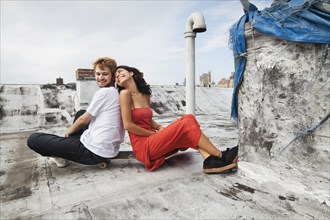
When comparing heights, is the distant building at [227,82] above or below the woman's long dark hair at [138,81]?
above

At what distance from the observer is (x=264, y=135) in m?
1.75

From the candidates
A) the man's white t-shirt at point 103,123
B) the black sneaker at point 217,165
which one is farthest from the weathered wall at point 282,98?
the man's white t-shirt at point 103,123

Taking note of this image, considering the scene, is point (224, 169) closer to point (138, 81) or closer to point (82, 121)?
point (138, 81)

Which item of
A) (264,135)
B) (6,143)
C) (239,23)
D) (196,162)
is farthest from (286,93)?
(6,143)

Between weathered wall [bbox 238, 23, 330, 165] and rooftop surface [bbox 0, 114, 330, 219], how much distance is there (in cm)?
13

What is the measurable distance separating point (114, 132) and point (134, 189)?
1.96 feet

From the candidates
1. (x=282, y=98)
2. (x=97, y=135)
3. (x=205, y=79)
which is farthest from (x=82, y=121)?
(x=205, y=79)

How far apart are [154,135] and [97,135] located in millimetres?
544

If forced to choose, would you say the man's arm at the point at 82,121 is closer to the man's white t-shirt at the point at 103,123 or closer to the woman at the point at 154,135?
the man's white t-shirt at the point at 103,123

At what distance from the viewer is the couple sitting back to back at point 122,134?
6.44 ft

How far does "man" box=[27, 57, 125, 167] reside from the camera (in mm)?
2033

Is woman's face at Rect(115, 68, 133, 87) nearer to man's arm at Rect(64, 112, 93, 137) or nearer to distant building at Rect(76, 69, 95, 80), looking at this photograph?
man's arm at Rect(64, 112, 93, 137)

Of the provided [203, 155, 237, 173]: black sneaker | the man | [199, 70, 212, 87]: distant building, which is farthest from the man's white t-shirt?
[199, 70, 212, 87]: distant building

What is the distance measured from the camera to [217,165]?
1.95 metres
